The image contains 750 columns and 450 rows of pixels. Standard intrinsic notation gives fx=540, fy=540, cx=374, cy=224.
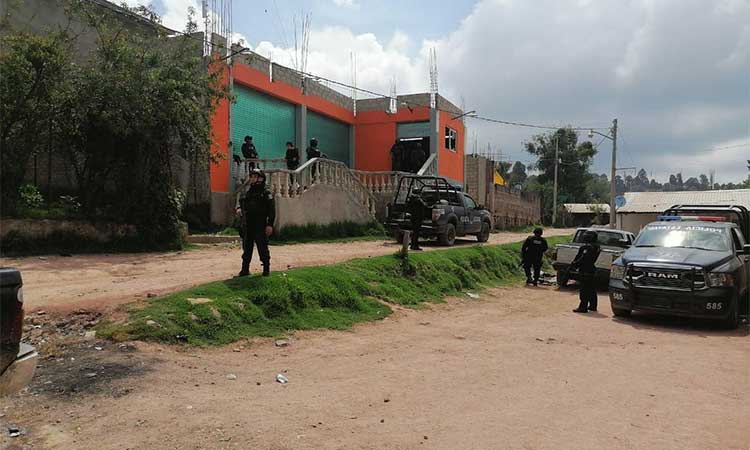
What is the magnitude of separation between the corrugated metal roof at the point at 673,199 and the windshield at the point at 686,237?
12448mm

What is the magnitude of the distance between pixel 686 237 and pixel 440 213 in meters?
7.45

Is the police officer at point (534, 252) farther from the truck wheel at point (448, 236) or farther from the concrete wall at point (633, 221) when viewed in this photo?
the concrete wall at point (633, 221)

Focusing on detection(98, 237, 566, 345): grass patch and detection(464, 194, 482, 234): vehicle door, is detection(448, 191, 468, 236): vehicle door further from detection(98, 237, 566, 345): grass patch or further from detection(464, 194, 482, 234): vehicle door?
detection(98, 237, 566, 345): grass patch

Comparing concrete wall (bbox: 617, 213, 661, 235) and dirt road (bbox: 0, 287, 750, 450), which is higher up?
concrete wall (bbox: 617, 213, 661, 235)

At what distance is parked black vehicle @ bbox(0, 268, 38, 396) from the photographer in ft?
9.73

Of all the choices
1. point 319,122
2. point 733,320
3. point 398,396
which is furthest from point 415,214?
point 319,122

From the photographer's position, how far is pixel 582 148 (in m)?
54.8

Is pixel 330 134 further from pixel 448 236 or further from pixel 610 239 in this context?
pixel 610 239

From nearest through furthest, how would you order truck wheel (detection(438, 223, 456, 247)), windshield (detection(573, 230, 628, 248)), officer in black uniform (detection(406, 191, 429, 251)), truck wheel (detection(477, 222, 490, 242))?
windshield (detection(573, 230, 628, 248)) → officer in black uniform (detection(406, 191, 429, 251)) → truck wheel (detection(438, 223, 456, 247)) → truck wheel (detection(477, 222, 490, 242))

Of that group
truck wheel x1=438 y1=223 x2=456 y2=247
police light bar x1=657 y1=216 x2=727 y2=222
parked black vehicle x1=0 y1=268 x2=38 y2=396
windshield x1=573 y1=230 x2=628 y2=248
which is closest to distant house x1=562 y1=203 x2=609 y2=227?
truck wheel x1=438 y1=223 x2=456 y2=247

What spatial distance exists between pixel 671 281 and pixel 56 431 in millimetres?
8321

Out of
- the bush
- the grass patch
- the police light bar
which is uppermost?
the bush

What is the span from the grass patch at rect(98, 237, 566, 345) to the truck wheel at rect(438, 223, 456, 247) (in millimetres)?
3480

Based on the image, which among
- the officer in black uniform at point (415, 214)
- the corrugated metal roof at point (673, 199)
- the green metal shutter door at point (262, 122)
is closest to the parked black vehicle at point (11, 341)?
the officer in black uniform at point (415, 214)
